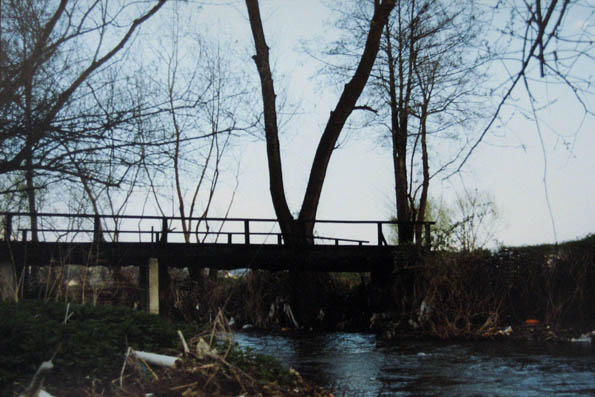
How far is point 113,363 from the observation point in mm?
5887

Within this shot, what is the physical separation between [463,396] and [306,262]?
35.8 ft

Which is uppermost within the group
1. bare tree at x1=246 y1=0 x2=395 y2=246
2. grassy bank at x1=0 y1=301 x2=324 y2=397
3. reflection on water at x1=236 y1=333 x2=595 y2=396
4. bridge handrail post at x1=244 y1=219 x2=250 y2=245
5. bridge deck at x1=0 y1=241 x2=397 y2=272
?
bare tree at x1=246 y1=0 x2=395 y2=246

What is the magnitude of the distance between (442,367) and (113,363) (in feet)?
17.3

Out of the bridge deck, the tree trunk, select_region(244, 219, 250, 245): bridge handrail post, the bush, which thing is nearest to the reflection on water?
the bush

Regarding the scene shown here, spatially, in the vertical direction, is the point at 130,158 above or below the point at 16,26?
below

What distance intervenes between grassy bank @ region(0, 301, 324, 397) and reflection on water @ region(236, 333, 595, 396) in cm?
197

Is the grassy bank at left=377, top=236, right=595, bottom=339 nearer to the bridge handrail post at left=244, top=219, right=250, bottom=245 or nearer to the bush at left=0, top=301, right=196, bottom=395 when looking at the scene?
the bridge handrail post at left=244, top=219, right=250, bottom=245

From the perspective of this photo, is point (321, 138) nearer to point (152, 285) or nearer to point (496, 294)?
point (152, 285)

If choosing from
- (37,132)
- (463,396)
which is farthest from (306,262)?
(37,132)

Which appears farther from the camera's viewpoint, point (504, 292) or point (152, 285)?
point (152, 285)

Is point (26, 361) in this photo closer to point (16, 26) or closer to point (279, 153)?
point (16, 26)

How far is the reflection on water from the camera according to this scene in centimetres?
759

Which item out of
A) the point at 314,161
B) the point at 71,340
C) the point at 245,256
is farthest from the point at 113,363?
the point at 314,161

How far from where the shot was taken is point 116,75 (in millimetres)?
7387
